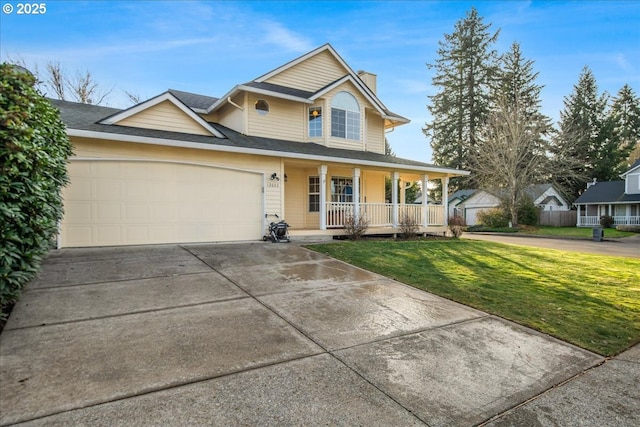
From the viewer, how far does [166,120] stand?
9.63m

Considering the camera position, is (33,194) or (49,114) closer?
(33,194)

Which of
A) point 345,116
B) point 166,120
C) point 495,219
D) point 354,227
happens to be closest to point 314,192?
point 354,227

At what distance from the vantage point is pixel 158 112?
9500mm

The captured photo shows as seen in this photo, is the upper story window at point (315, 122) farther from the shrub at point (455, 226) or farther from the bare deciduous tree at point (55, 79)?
the bare deciduous tree at point (55, 79)

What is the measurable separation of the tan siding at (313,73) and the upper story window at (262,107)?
1.35 m

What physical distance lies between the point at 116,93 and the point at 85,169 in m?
19.8

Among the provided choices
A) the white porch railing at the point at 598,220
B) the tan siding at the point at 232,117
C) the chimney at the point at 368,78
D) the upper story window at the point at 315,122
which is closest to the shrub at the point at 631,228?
the white porch railing at the point at 598,220

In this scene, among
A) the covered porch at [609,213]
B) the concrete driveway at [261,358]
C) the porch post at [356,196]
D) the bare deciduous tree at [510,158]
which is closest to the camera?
the concrete driveway at [261,358]

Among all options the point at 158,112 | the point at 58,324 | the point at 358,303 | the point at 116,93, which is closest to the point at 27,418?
the point at 58,324

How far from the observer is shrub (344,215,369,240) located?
11.4m

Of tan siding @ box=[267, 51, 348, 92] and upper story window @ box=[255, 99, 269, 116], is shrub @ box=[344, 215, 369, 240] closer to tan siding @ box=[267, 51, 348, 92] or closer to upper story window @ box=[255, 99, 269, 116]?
upper story window @ box=[255, 99, 269, 116]

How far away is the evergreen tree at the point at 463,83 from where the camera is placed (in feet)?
123

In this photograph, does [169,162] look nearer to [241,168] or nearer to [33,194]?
[241,168]

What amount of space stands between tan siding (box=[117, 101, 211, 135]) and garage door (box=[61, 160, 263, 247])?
4.98 ft
